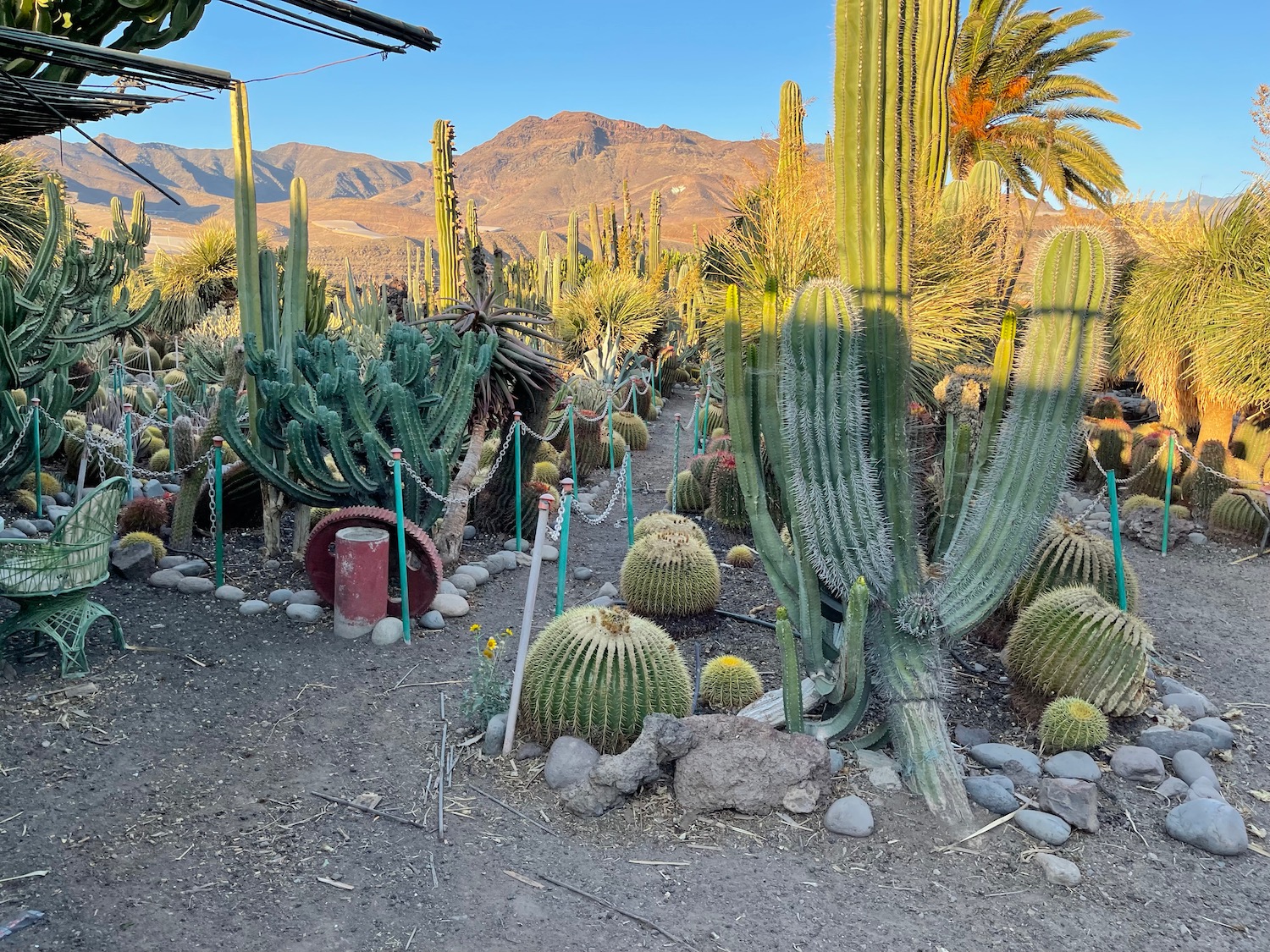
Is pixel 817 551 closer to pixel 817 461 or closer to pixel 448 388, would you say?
pixel 817 461

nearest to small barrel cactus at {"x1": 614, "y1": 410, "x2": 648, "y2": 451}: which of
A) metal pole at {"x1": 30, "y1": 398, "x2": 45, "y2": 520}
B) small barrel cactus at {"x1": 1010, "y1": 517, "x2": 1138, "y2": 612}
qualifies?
metal pole at {"x1": 30, "y1": 398, "x2": 45, "y2": 520}

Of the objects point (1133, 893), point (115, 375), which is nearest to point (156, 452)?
point (115, 375)

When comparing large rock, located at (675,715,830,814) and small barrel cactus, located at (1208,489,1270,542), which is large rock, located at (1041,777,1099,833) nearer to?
large rock, located at (675,715,830,814)

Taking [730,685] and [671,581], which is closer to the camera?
[730,685]

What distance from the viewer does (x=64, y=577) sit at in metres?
5.21

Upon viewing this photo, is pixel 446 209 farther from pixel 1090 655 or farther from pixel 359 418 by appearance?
pixel 1090 655

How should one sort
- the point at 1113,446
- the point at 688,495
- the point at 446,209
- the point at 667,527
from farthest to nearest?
the point at 1113,446, the point at 446,209, the point at 688,495, the point at 667,527

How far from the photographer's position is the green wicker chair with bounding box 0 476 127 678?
16.7ft

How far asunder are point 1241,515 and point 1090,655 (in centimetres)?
541

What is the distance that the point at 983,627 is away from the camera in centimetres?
640

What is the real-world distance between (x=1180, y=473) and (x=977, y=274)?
496 cm

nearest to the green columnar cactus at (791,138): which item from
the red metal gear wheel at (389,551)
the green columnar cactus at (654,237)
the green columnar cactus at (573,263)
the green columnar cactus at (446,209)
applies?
the green columnar cactus at (446,209)

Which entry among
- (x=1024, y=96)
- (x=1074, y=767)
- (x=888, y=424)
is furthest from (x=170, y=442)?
(x=1024, y=96)

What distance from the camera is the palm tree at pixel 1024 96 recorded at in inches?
719
